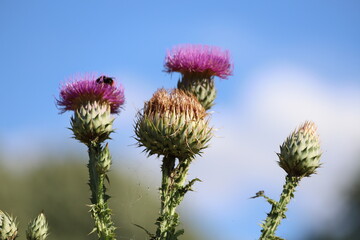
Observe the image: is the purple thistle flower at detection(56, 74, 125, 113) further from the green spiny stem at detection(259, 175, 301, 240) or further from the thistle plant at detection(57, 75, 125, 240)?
the green spiny stem at detection(259, 175, 301, 240)

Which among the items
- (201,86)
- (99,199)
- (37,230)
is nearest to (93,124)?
(99,199)

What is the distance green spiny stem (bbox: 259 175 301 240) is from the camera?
5.78 meters

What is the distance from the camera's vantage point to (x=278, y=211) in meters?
5.94

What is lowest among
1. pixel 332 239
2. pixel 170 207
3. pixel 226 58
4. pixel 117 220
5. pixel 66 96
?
pixel 170 207

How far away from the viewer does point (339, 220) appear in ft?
104

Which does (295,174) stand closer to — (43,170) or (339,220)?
(43,170)

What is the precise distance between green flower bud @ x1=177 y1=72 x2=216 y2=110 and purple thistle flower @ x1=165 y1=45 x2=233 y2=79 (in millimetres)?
83

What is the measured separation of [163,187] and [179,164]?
0.94ft

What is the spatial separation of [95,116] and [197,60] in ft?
5.45

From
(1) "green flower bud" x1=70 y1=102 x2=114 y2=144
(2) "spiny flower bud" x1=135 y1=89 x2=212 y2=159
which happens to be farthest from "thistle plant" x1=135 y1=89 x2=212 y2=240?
(1) "green flower bud" x1=70 y1=102 x2=114 y2=144

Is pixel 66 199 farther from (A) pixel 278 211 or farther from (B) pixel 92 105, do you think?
(A) pixel 278 211

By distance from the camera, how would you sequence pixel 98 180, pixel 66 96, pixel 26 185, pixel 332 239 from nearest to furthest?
pixel 98 180
pixel 66 96
pixel 26 185
pixel 332 239

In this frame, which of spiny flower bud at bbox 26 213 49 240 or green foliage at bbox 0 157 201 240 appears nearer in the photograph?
spiny flower bud at bbox 26 213 49 240

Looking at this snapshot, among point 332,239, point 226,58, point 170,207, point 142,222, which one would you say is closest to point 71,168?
point 142,222
